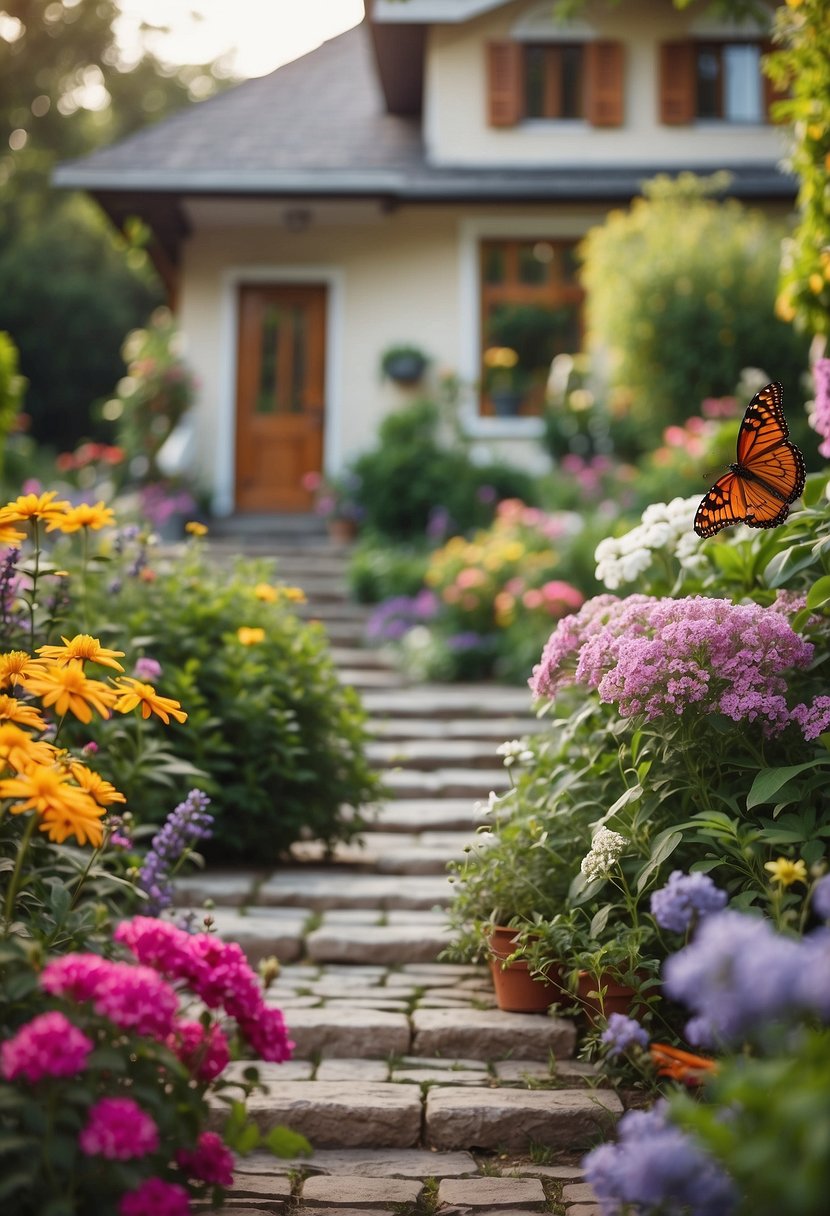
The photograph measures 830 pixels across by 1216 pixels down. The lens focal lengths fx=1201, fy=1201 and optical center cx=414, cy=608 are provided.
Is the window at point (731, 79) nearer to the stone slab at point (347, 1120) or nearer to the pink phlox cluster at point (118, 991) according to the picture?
the stone slab at point (347, 1120)

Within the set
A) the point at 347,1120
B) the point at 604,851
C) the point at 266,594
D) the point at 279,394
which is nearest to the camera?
the point at 604,851

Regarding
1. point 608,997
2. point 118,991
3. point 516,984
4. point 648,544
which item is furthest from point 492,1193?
point 648,544

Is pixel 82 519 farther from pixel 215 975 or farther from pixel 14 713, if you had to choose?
pixel 215 975

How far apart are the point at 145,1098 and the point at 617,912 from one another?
152 cm

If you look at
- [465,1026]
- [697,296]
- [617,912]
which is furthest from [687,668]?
[697,296]

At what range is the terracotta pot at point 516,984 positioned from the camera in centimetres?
307

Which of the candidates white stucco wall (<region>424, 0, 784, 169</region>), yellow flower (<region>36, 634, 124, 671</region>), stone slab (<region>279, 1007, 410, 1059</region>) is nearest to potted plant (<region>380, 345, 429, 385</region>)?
white stucco wall (<region>424, 0, 784, 169</region>)

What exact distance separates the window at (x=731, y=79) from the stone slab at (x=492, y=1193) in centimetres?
1139

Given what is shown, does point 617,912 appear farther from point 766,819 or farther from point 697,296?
point 697,296

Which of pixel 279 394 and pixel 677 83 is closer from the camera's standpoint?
pixel 677 83

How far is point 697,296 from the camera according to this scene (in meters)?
9.92

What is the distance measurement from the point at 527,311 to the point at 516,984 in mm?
9296

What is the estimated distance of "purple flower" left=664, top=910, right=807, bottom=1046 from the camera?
4.14 feet

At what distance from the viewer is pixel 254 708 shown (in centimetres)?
423
